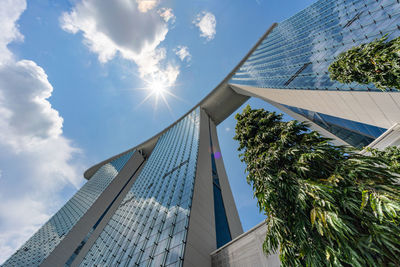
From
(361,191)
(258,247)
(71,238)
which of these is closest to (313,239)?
(361,191)

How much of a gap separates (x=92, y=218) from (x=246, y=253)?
3813cm

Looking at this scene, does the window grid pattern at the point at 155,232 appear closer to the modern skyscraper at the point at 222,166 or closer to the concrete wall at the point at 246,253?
the modern skyscraper at the point at 222,166

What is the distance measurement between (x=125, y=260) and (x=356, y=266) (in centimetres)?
1660

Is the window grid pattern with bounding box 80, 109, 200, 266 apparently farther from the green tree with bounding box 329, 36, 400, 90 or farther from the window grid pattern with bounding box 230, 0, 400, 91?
the window grid pattern with bounding box 230, 0, 400, 91

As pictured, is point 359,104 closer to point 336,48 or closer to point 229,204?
point 336,48

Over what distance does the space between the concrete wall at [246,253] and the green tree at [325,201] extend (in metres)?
4.98

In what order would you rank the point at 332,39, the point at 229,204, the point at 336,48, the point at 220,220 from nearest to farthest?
the point at 336,48
the point at 332,39
the point at 220,220
the point at 229,204

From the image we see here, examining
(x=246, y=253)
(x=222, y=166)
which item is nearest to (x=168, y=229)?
(x=246, y=253)

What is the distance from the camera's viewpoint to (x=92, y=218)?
3697cm

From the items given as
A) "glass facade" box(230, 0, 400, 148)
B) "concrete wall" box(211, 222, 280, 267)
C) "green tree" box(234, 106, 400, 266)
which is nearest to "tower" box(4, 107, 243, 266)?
"concrete wall" box(211, 222, 280, 267)

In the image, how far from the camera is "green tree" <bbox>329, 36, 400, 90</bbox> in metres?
5.47

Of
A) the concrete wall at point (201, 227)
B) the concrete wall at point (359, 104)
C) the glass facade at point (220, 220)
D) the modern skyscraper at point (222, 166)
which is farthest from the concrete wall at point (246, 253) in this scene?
the concrete wall at point (359, 104)

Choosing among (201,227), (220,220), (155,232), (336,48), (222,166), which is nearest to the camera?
(201,227)

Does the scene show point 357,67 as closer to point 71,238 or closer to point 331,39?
point 331,39
